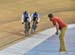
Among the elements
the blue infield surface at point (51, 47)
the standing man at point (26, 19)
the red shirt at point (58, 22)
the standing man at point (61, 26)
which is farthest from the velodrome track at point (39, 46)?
the red shirt at point (58, 22)

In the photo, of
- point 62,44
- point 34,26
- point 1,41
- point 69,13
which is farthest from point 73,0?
point 62,44

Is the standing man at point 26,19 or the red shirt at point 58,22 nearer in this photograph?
the red shirt at point 58,22

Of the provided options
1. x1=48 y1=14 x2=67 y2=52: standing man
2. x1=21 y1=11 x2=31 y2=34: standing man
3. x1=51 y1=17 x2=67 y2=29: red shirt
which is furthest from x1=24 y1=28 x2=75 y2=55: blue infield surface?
x1=21 y1=11 x2=31 y2=34: standing man

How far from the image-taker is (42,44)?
592 inches

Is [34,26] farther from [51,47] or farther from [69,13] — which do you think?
[69,13]

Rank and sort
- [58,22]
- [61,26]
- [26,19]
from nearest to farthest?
[58,22], [61,26], [26,19]

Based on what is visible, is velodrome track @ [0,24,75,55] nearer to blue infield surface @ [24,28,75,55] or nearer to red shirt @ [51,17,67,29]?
blue infield surface @ [24,28,75,55]

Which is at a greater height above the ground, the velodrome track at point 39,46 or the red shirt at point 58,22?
the red shirt at point 58,22

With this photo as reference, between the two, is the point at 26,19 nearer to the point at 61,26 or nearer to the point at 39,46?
the point at 39,46

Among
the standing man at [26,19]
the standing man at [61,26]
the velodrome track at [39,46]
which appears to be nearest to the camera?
the standing man at [61,26]

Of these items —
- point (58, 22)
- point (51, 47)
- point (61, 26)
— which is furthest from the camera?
point (51, 47)

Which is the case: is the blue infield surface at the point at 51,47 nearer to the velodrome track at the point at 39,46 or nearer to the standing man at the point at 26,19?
the velodrome track at the point at 39,46

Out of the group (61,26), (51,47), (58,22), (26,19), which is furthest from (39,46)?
(26,19)

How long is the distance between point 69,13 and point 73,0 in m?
9.52
